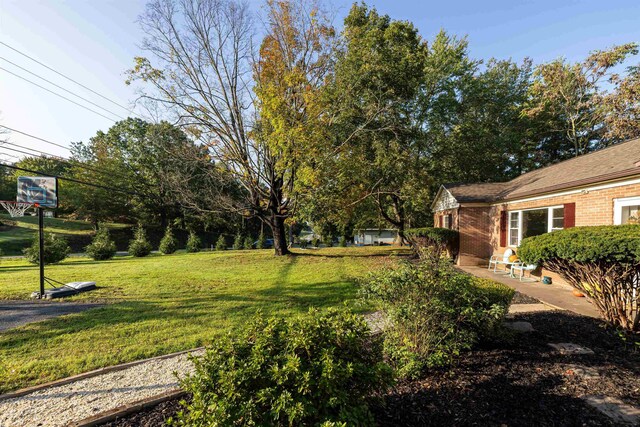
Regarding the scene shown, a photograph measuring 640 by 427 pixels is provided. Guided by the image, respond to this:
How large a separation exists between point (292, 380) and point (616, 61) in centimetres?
2267

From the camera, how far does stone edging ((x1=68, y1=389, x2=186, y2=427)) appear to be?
2279 millimetres

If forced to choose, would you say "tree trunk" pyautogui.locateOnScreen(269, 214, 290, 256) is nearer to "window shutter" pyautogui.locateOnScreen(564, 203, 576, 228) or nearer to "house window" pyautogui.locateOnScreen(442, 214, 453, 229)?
"house window" pyautogui.locateOnScreen(442, 214, 453, 229)

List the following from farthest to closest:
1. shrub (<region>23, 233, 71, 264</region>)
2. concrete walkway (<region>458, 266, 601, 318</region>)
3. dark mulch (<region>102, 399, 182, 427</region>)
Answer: shrub (<region>23, 233, 71, 264</region>) < concrete walkway (<region>458, 266, 601, 318</region>) < dark mulch (<region>102, 399, 182, 427</region>)

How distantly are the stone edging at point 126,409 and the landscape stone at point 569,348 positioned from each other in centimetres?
445

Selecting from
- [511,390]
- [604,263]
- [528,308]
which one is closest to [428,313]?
[511,390]

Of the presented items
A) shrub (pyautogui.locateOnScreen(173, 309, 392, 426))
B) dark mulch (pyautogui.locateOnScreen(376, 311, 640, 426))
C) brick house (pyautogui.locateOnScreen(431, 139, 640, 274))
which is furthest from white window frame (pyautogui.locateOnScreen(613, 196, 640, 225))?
shrub (pyautogui.locateOnScreen(173, 309, 392, 426))

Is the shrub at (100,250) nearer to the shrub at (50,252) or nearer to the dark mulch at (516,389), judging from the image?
the shrub at (50,252)

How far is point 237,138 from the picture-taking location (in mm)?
13344

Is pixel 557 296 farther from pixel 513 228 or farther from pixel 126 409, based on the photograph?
pixel 126 409

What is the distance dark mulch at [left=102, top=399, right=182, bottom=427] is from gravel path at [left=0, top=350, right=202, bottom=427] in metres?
0.33

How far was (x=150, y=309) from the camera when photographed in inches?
229

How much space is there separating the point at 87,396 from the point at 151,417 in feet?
3.57

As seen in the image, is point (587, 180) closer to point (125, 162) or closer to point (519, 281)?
point (519, 281)

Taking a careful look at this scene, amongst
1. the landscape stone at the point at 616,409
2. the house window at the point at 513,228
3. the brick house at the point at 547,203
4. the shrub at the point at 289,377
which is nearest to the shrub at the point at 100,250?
the shrub at the point at 289,377
